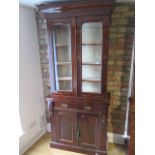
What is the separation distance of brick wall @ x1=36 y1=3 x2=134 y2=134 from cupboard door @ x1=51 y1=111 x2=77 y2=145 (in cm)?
66

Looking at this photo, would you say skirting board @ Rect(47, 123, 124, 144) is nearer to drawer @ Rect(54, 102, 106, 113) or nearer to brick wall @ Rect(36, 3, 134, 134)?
brick wall @ Rect(36, 3, 134, 134)

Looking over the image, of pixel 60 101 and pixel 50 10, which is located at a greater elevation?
pixel 50 10

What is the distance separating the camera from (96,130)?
2324 millimetres

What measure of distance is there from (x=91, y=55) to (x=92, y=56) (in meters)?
0.02

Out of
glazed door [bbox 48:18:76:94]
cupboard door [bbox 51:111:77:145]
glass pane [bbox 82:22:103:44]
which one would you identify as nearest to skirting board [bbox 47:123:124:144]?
cupboard door [bbox 51:111:77:145]

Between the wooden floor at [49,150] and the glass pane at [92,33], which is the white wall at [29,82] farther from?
the glass pane at [92,33]

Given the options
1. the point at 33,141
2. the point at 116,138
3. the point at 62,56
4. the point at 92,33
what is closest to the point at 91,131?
the point at 116,138

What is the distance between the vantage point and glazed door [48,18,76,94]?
7.26 feet
